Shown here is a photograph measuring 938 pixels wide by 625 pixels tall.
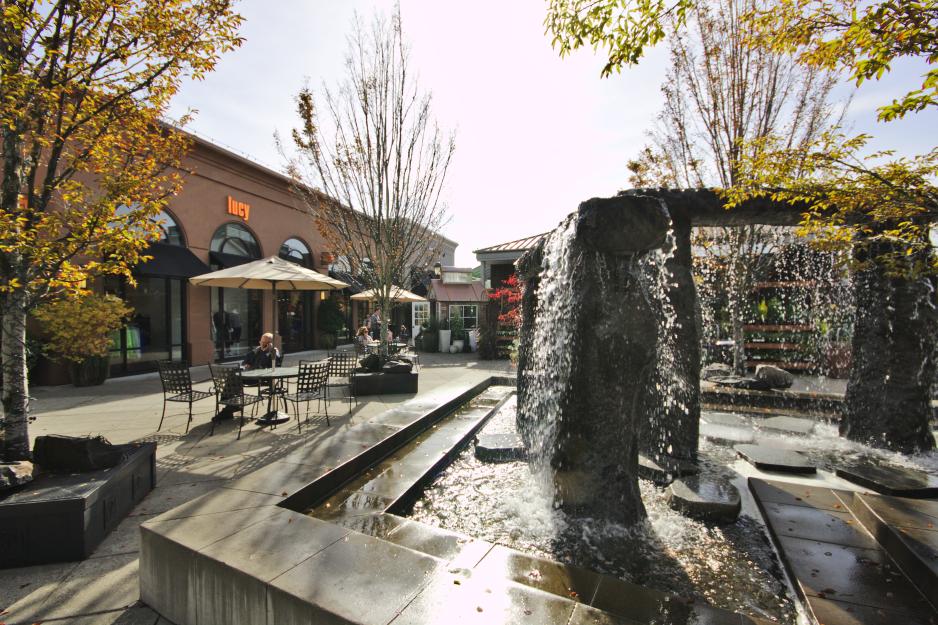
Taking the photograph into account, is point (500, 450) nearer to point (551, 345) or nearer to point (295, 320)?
point (551, 345)

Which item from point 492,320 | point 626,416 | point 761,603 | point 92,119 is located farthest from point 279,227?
point 761,603

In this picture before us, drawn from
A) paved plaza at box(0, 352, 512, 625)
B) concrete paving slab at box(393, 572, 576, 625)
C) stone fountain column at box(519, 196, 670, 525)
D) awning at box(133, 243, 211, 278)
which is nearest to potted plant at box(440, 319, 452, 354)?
paved plaza at box(0, 352, 512, 625)

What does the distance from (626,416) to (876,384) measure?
165 inches

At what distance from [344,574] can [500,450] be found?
9.28ft

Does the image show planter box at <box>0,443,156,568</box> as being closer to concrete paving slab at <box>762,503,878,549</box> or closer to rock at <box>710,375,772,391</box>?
concrete paving slab at <box>762,503,878,549</box>

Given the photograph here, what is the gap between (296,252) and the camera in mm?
18547

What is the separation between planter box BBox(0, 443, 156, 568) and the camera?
286 cm

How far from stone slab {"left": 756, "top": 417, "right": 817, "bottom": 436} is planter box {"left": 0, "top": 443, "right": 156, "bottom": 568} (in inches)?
303

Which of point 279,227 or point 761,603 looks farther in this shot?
point 279,227

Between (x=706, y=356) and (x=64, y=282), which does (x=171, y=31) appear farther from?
(x=706, y=356)

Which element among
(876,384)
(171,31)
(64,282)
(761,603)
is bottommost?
(761,603)

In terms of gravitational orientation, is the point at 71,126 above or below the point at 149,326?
above

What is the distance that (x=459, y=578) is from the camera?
216cm

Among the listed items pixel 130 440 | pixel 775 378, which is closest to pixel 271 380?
pixel 130 440
